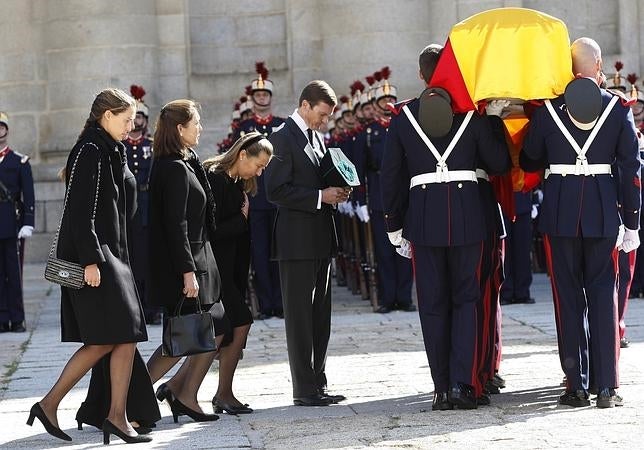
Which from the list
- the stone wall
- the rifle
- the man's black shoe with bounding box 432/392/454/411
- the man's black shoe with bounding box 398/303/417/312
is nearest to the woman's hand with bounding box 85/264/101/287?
the man's black shoe with bounding box 432/392/454/411

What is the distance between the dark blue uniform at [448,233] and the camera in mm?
8047

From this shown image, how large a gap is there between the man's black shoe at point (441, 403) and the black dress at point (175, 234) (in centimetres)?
126

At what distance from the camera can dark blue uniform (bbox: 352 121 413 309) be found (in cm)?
1391

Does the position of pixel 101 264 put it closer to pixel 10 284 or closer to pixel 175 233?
pixel 175 233

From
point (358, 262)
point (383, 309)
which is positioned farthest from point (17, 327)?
point (358, 262)

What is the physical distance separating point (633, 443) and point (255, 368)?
381 cm

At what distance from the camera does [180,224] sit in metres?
7.72

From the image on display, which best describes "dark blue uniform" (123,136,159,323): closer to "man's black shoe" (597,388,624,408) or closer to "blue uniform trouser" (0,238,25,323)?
"blue uniform trouser" (0,238,25,323)

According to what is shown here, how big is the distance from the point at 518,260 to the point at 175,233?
687 cm

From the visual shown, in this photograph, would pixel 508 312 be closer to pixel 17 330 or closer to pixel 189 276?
pixel 17 330

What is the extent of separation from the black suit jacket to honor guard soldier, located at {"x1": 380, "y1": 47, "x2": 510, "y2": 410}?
21.9 inches

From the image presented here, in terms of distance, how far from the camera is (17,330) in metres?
13.3

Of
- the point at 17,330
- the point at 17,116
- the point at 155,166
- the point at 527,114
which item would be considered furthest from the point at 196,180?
the point at 17,116

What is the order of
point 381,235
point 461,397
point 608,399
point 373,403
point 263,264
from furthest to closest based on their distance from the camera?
point 381,235
point 263,264
point 373,403
point 461,397
point 608,399
